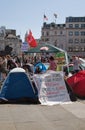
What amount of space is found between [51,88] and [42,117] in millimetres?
3471

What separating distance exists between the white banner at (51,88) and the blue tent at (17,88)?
10.9 inches

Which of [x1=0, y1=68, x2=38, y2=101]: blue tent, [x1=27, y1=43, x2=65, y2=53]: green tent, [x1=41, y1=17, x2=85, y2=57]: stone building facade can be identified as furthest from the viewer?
[x1=41, y1=17, x2=85, y2=57]: stone building facade

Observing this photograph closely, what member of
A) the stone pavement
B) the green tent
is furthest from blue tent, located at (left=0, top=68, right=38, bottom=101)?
the green tent

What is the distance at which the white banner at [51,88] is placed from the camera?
46.5 ft

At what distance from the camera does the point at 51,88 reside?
14.5 metres

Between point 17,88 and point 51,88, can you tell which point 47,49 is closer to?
point 51,88

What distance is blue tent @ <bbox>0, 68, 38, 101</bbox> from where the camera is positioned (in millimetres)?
14016

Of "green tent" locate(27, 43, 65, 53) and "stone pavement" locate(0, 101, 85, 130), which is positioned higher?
"green tent" locate(27, 43, 65, 53)

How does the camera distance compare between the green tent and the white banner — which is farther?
the green tent

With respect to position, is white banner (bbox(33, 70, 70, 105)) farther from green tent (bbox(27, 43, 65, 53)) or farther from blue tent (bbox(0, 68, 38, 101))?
green tent (bbox(27, 43, 65, 53))

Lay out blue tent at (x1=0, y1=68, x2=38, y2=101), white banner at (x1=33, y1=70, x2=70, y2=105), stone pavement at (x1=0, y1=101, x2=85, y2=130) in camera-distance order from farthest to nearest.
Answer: white banner at (x1=33, y1=70, x2=70, y2=105) → blue tent at (x1=0, y1=68, x2=38, y2=101) → stone pavement at (x1=0, y1=101, x2=85, y2=130)

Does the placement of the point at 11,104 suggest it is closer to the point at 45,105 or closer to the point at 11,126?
the point at 45,105

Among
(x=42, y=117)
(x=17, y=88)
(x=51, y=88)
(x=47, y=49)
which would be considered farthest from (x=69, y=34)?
(x=42, y=117)

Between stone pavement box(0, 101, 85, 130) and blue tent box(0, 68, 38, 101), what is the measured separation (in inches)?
27.8
